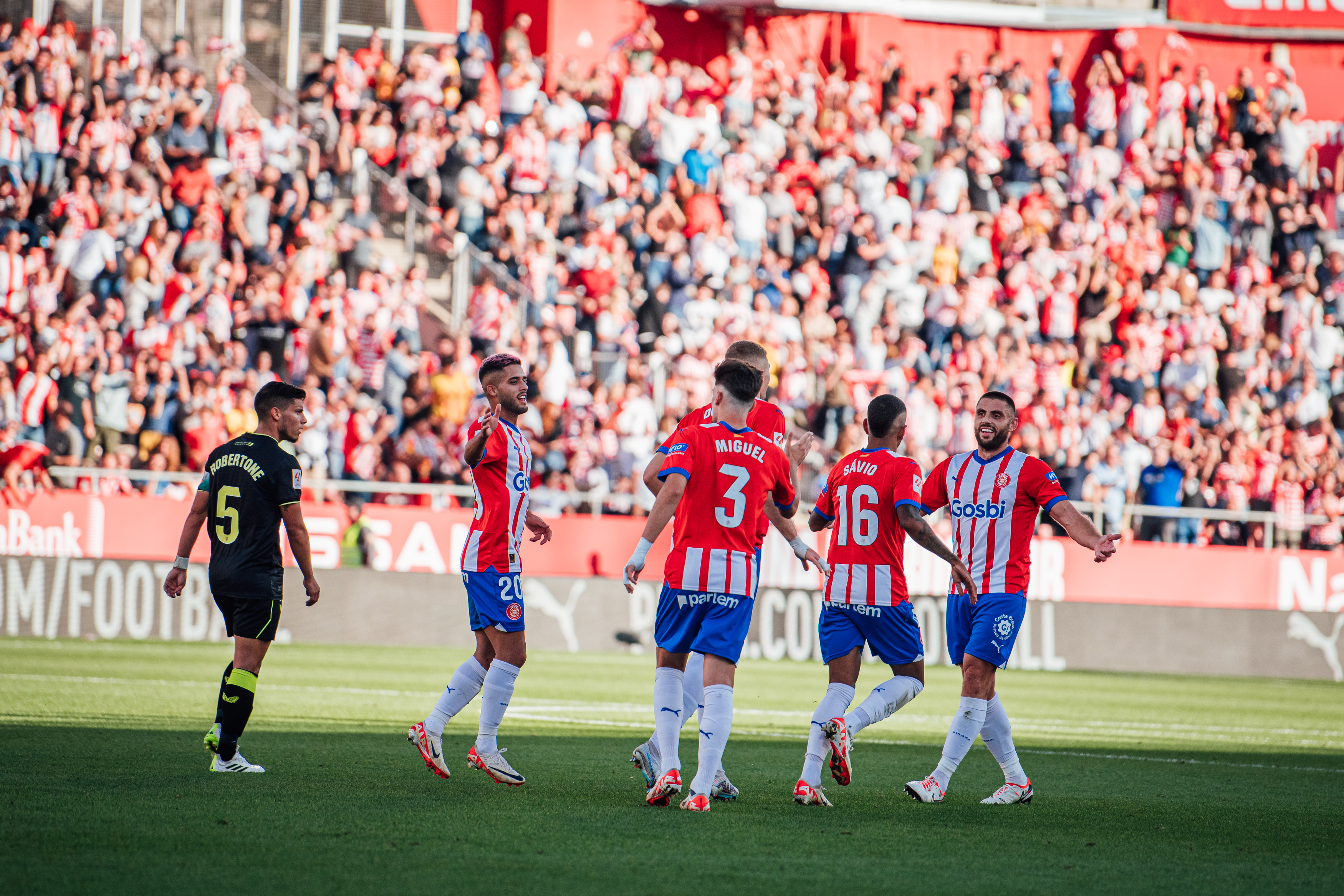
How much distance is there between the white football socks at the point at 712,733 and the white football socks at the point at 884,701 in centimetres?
91

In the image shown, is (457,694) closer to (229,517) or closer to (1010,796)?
(229,517)

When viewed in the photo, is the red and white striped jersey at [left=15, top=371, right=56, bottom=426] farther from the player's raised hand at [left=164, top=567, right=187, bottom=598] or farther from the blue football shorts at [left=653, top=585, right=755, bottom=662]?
the blue football shorts at [left=653, top=585, right=755, bottom=662]

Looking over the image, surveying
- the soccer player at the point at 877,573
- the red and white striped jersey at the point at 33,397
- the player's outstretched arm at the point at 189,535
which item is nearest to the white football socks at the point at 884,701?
the soccer player at the point at 877,573

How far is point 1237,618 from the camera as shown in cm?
2145

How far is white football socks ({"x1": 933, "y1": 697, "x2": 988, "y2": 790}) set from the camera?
8445 mm

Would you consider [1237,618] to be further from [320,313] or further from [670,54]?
[670,54]

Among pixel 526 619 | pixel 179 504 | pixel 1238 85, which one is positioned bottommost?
pixel 526 619

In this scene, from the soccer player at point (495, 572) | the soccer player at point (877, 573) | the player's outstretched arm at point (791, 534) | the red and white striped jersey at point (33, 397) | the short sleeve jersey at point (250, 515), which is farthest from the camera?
the red and white striped jersey at point (33, 397)

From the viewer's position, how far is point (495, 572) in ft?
28.6

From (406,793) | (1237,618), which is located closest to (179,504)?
(406,793)

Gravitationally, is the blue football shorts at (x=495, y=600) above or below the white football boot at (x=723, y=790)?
above

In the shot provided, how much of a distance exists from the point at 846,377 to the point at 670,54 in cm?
966

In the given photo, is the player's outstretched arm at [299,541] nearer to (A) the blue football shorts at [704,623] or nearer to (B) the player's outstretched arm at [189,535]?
(B) the player's outstretched arm at [189,535]

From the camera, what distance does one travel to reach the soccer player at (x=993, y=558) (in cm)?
847
